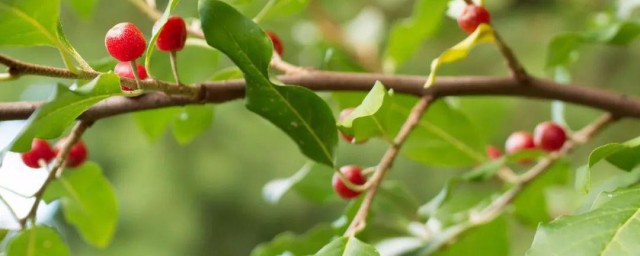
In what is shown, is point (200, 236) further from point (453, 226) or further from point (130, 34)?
point (130, 34)

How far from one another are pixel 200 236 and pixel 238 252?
0.59ft

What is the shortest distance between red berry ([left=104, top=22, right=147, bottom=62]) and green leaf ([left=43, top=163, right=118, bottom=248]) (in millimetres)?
269

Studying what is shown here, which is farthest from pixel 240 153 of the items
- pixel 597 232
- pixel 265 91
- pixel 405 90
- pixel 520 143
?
pixel 597 232

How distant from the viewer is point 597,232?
45cm

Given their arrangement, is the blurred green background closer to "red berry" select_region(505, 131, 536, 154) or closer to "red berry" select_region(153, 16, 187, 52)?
"red berry" select_region(505, 131, 536, 154)

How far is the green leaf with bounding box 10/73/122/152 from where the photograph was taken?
0.45m

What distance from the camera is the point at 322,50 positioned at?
1130 millimetres

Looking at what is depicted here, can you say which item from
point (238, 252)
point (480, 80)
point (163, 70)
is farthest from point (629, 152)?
point (238, 252)

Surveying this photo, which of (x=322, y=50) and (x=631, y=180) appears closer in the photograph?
(x=631, y=180)

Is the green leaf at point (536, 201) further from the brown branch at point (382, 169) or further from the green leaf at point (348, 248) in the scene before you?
the green leaf at point (348, 248)

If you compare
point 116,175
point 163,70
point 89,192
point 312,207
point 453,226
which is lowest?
point 312,207

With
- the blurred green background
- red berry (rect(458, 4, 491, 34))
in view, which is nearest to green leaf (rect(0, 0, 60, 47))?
red berry (rect(458, 4, 491, 34))

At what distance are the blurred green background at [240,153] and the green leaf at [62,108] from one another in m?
1.45

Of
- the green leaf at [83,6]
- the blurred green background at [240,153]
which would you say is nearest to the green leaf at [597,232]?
the green leaf at [83,6]
